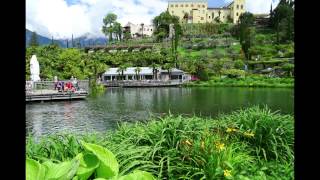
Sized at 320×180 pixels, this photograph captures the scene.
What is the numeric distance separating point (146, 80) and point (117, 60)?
763 cm

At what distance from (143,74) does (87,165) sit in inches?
2051

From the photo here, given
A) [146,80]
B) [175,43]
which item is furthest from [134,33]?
[146,80]

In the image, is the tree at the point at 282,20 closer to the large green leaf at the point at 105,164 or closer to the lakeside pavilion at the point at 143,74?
the lakeside pavilion at the point at 143,74

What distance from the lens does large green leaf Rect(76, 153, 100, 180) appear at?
6.49 ft

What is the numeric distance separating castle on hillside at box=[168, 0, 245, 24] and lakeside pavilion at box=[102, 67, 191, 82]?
44665 mm

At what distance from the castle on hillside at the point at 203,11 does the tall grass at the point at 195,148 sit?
93.2 m

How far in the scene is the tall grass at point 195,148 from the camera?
3.05 m

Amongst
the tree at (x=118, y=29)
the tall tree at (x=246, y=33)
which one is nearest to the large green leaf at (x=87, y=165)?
the tall tree at (x=246, y=33)

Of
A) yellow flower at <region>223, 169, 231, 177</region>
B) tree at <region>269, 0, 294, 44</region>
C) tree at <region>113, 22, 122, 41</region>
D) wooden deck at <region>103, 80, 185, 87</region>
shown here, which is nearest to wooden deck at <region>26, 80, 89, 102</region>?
wooden deck at <region>103, 80, 185, 87</region>

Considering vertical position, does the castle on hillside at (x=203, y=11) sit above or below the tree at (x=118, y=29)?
above

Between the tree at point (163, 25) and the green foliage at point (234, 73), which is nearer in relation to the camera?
the green foliage at point (234, 73)

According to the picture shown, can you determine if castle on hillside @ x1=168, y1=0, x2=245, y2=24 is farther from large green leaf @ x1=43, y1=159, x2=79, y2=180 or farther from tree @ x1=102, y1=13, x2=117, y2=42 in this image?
large green leaf @ x1=43, y1=159, x2=79, y2=180

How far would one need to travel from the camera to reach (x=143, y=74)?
54094 mm
